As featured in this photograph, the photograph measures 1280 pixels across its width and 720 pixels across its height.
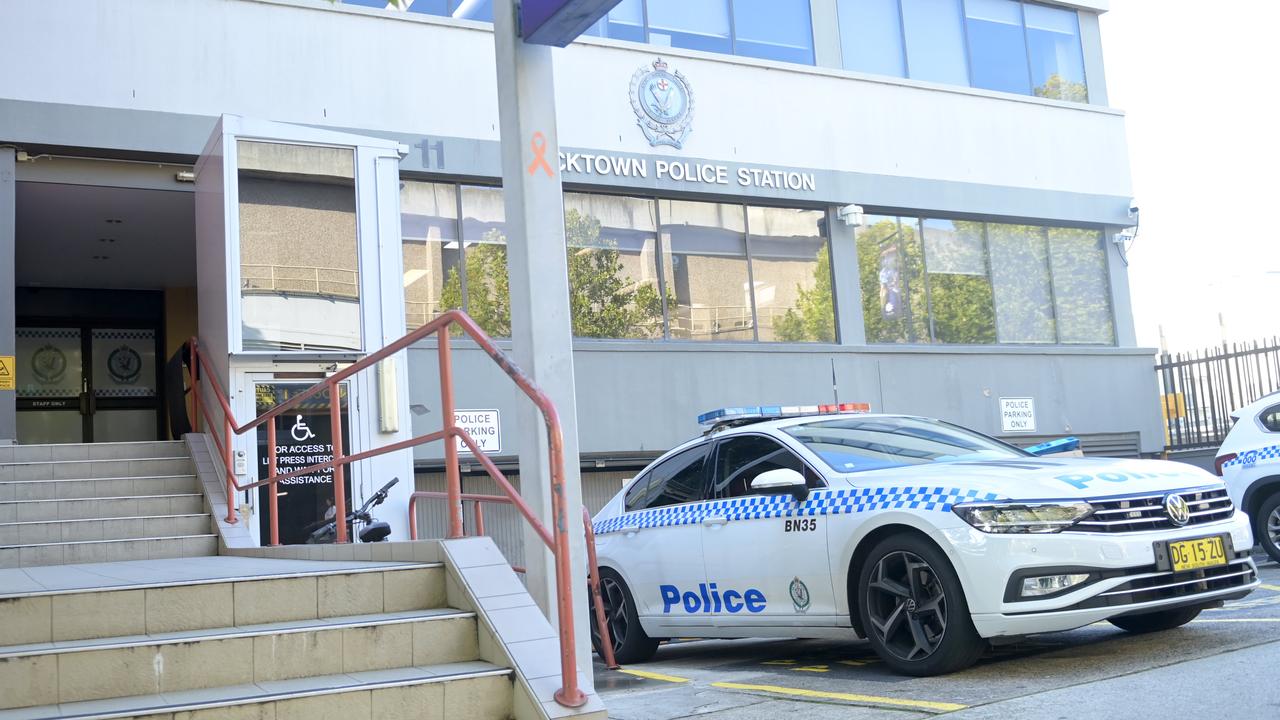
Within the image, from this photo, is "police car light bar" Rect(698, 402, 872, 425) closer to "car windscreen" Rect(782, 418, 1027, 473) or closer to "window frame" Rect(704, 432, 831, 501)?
"window frame" Rect(704, 432, 831, 501)

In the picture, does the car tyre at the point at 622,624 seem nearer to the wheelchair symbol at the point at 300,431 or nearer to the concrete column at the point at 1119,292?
the wheelchair symbol at the point at 300,431

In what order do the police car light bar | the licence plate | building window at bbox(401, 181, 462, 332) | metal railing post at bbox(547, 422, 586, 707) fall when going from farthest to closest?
building window at bbox(401, 181, 462, 332) → the police car light bar → the licence plate → metal railing post at bbox(547, 422, 586, 707)

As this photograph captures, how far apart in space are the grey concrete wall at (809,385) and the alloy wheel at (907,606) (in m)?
8.34

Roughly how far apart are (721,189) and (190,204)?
6.81 metres

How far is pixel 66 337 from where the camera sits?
18250 mm

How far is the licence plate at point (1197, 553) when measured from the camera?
612 centimetres

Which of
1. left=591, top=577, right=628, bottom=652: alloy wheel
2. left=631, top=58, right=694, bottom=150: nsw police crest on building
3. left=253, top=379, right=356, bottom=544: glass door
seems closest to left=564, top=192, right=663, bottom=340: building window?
left=631, top=58, right=694, bottom=150: nsw police crest on building

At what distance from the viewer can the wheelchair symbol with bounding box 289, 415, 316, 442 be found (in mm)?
10719

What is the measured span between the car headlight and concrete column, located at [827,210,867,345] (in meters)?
11.4

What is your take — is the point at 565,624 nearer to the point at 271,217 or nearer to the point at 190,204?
the point at 271,217

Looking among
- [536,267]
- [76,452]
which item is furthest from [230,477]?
[536,267]

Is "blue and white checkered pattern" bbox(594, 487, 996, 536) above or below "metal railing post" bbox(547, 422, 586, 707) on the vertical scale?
above

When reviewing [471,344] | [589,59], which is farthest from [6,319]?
[589,59]

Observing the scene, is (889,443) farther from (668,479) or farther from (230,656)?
(230,656)
